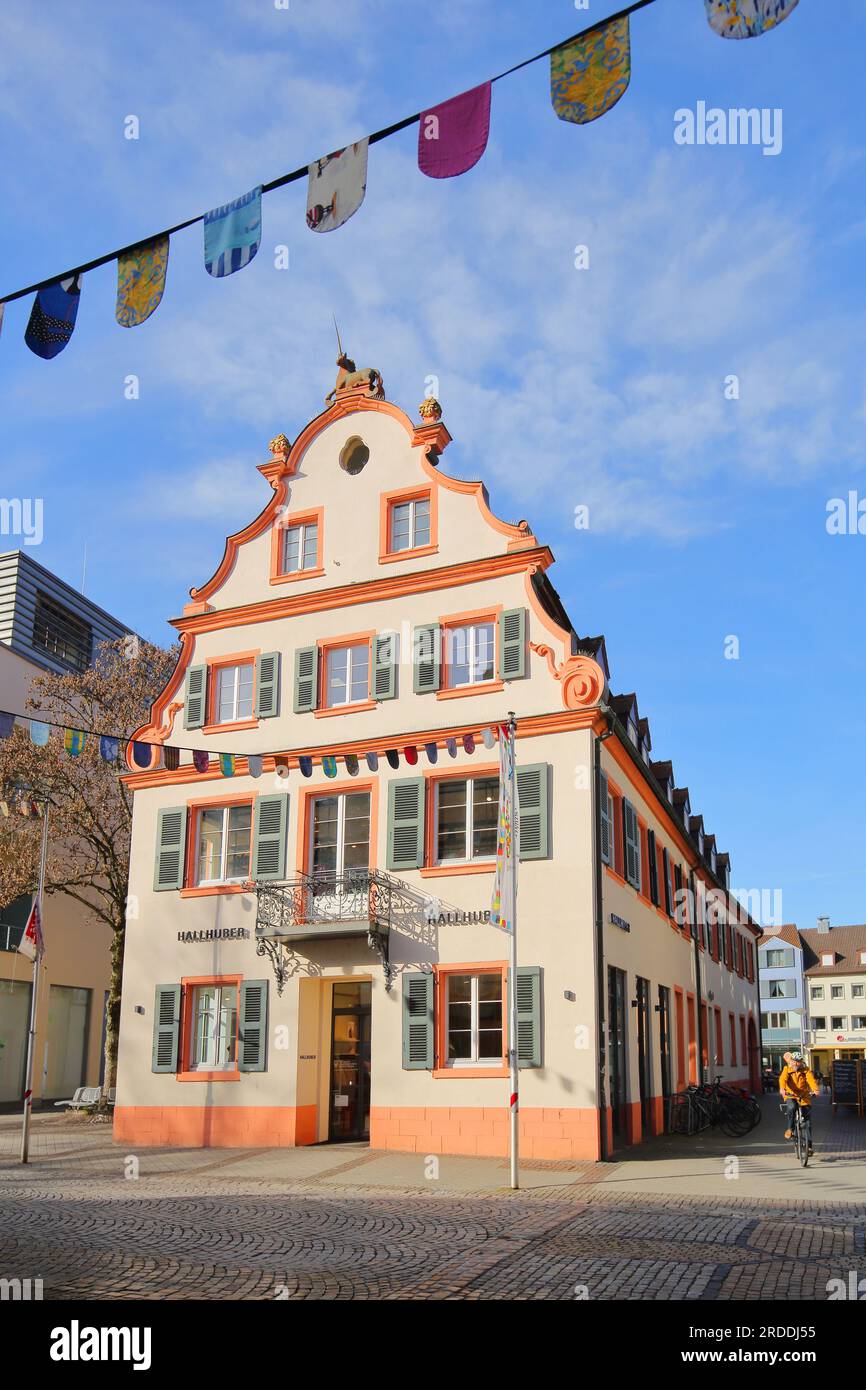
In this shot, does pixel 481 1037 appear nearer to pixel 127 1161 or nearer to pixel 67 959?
pixel 127 1161

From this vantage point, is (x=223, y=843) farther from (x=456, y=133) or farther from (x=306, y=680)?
(x=456, y=133)

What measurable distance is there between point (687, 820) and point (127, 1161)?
24230mm


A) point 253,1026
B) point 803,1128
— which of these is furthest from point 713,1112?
point 253,1026

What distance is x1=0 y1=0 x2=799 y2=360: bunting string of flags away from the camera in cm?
645

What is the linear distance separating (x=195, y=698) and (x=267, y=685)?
1.75 metres

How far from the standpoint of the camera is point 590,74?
685 cm

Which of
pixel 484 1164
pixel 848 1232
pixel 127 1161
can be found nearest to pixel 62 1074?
pixel 127 1161


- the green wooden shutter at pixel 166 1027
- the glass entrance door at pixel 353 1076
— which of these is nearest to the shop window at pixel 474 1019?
the glass entrance door at pixel 353 1076

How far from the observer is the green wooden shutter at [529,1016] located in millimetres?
18891

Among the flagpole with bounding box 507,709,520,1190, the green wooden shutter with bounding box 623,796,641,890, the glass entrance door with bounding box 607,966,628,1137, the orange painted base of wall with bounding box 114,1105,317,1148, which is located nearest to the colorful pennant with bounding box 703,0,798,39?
the flagpole with bounding box 507,709,520,1190

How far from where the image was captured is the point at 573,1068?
18.6 meters

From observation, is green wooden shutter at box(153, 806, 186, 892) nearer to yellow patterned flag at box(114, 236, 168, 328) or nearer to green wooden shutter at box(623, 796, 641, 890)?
green wooden shutter at box(623, 796, 641, 890)

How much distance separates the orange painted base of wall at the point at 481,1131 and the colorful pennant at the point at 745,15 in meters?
15.4

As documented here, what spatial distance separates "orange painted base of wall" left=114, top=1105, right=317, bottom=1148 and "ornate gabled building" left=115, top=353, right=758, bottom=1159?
0.05 metres
